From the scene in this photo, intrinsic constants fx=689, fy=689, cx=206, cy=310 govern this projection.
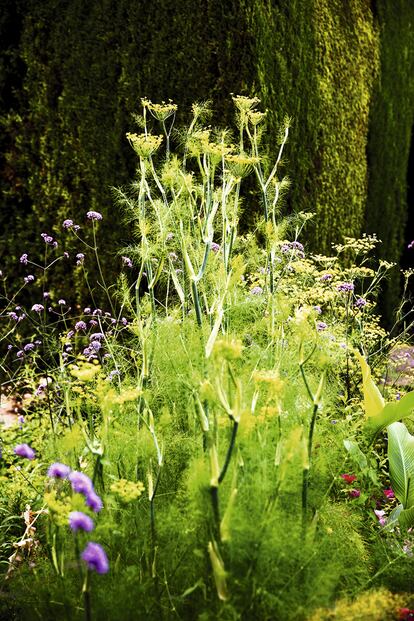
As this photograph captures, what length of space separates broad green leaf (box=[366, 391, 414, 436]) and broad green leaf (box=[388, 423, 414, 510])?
4.8 inches

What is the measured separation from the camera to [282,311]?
8.06ft

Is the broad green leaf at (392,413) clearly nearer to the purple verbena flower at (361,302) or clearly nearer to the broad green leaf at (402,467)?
the broad green leaf at (402,467)

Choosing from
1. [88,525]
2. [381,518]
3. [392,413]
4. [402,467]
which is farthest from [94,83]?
[88,525]

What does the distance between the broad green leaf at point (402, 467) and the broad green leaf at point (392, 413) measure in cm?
12

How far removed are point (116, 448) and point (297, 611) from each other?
2.89 ft

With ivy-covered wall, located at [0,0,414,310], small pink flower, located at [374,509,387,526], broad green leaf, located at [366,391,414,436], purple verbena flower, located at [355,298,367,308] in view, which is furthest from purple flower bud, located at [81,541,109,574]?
ivy-covered wall, located at [0,0,414,310]

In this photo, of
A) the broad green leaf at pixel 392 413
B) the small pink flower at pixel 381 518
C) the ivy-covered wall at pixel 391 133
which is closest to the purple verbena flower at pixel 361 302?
the broad green leaf at pixel 392 413

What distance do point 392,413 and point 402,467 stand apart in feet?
0.88

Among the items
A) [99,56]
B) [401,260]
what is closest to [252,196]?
[99,56]

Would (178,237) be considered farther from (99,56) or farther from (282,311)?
(99,56)

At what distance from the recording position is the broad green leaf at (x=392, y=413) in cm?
297

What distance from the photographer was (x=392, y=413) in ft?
9.84

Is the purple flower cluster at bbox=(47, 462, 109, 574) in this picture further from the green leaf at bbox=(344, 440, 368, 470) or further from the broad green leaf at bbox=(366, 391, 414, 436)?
the broad green leaf at bbox=(366, 391, 414, 436)

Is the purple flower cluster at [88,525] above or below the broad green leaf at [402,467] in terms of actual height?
above
